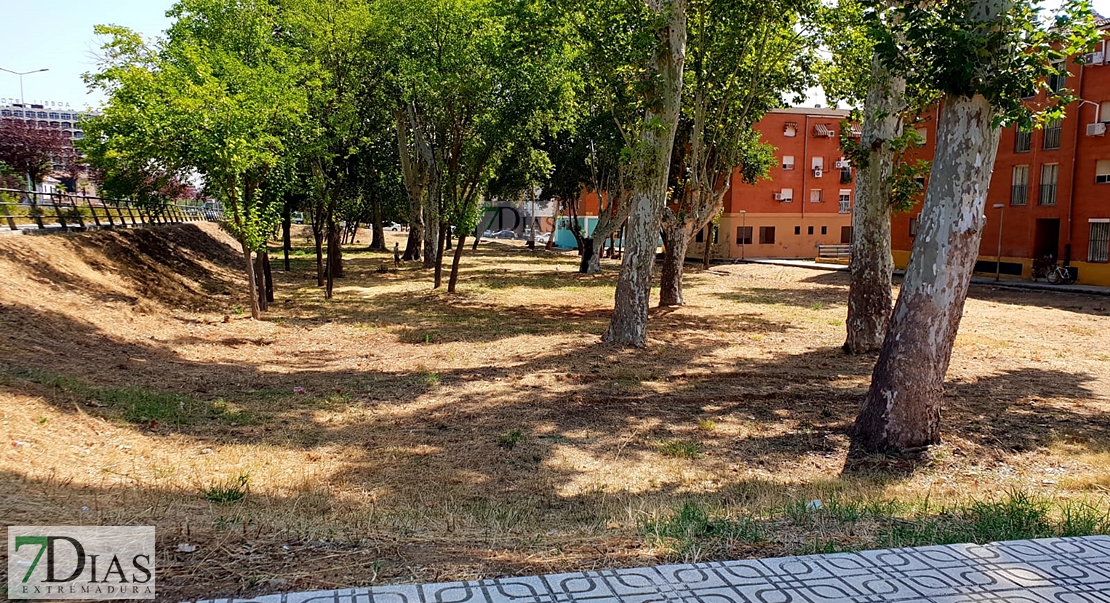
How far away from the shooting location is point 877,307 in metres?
14.0

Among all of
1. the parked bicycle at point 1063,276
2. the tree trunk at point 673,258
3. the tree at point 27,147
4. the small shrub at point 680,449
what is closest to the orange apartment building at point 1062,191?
the parked bicycle at point 1063,276

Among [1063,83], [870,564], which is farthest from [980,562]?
[1063,83]

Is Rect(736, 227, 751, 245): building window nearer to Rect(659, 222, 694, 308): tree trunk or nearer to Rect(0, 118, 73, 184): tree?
Rect(659, 222, 694, 308): tree trunk

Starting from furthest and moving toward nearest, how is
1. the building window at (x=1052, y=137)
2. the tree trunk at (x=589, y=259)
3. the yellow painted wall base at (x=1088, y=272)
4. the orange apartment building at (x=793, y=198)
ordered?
1. the orange apartment building at (x=793, y=198)
2. the tree trunk at (x=589, y=259)
3. the building window at (x=1052, y=137)
4. the yellow painted wall base at (x=1088, y=272)

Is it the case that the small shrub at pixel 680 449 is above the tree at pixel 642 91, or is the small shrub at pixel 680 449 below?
below

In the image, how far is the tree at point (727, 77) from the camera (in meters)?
16.7

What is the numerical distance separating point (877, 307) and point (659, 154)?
498cm

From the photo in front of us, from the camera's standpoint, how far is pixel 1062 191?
30.6m

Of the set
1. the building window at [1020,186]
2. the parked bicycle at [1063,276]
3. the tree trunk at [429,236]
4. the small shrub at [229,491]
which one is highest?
the building window at [1020,186]

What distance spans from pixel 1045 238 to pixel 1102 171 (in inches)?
153

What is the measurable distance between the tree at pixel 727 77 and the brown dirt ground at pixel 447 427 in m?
2.63

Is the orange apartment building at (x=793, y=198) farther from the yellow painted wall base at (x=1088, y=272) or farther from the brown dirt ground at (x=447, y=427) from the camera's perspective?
the brown dirt ground at (x=447, y=427)

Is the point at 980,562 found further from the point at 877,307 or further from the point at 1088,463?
the point at 877,307

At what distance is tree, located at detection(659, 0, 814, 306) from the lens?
1669 centimetres
